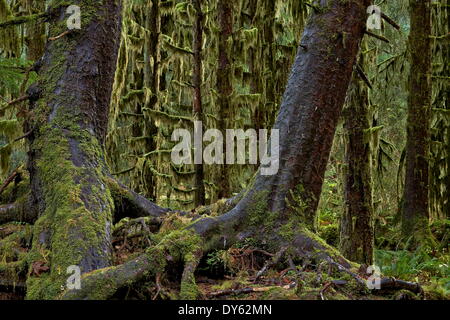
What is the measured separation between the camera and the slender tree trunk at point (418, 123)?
9.35 m

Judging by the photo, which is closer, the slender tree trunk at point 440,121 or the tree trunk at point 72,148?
the tree trunk at point 72,148

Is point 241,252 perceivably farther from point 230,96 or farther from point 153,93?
point 153,93

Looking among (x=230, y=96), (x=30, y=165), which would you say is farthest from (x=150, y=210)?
(x=230, y=96)

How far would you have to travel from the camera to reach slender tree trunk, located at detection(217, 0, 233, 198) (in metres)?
9.16

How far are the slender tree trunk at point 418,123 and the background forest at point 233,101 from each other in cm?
32

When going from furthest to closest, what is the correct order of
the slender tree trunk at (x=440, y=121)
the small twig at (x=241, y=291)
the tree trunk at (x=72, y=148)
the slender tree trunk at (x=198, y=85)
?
the slender tree trunk at (x=440, y=121), the slender tree trunk at (x=198, y=85), the tree trunk at (x=72, y=148), the small twig at (x=241, y=291)

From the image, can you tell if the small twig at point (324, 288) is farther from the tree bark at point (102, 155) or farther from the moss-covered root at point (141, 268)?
the moss-covered root at point (141, 268)

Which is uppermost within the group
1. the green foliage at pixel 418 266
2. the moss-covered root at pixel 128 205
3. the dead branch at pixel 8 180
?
the dead branch at pixel 8 180

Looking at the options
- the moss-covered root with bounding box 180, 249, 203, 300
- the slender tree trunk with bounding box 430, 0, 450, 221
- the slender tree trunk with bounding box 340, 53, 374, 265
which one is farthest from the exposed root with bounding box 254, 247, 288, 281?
the slender tree trunk with bounding box 430, 0, 450, 221

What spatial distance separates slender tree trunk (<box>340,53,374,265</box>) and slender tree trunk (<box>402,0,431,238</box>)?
6.16 feet

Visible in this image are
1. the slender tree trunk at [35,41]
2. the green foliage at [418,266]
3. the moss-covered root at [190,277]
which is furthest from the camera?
the slender tree trunk at [35,41]

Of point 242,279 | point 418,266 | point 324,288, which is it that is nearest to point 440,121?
point 418,266

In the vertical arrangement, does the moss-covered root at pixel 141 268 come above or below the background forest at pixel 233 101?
below

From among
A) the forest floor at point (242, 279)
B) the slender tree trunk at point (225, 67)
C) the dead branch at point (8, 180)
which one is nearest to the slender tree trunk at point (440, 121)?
the slender tree trunk at point (225, 67)
